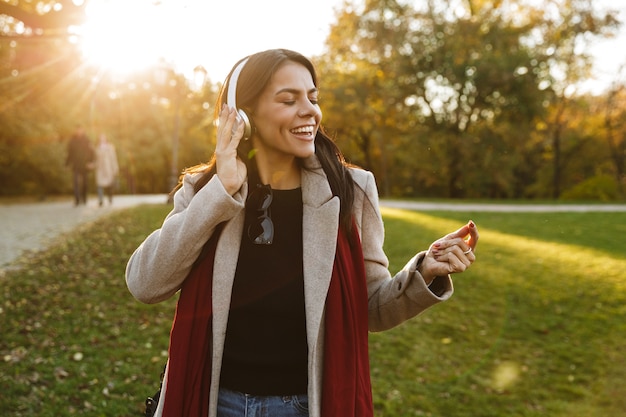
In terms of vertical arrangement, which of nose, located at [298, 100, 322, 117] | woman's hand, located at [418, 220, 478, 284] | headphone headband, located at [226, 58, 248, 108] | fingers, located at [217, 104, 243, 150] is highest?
headphone headband, located at [226, 58, 248, 108]

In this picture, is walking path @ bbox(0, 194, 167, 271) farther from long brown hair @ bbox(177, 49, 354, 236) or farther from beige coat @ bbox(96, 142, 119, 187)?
long brown hair @ bbox(177, 49, 354, 236)

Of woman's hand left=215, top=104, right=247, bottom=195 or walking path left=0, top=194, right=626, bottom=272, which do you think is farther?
walking path left=0, top=194, right=626, bottom=272

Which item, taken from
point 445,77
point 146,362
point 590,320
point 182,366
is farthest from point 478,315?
point 445,77

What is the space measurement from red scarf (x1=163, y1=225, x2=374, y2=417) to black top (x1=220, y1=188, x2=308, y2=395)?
0.09 metres

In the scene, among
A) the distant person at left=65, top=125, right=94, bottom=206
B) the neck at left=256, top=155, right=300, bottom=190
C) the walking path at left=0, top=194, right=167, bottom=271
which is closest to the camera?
the neck at left=256, top=155, right=300, bottom=190

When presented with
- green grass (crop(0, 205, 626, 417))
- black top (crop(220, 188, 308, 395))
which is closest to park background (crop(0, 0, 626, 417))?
green grass (crop(0, 205, 626, 417))

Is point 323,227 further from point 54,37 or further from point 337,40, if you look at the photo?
point 337,40

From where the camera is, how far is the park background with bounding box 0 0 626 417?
5.46 metres

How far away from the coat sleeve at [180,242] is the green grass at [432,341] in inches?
123

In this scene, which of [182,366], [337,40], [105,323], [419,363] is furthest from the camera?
[337,40]

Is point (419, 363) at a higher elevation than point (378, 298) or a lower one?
lower

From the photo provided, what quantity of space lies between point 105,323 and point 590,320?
6030 mm

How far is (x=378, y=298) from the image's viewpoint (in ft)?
7.31

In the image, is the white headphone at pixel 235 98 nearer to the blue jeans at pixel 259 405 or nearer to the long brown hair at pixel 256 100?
the long brown hair at pixel 256 100
